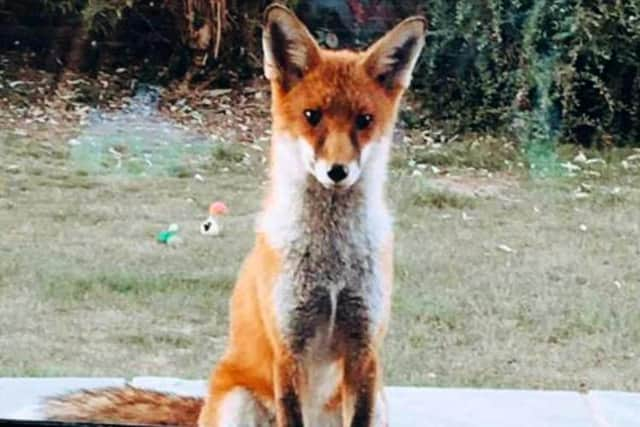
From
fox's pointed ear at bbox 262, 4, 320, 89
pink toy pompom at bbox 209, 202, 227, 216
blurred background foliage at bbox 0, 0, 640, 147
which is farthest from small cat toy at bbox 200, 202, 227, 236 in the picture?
fox's pointed ear at bbox 262, 4, 320, 89

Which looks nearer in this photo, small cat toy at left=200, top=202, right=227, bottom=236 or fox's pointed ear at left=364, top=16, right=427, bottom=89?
fox's pointed ear at left=364, top=16, right=427, bottom=89

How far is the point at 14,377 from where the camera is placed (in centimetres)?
186

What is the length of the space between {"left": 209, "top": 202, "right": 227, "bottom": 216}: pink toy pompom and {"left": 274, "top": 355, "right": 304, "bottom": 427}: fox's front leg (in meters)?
0.27

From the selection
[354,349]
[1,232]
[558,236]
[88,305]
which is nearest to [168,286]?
[88,305]

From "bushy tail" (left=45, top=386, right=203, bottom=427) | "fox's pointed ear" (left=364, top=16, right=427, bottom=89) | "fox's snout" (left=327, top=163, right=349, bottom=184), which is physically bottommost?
"bushy tail" (left=45, top=386, right=203, bottom=427)

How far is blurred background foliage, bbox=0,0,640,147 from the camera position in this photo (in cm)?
172

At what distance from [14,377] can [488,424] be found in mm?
598

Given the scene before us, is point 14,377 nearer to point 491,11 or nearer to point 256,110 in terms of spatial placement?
point 256,110

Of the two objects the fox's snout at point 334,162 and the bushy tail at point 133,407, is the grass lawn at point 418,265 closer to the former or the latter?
the bushy tail at point 133,407

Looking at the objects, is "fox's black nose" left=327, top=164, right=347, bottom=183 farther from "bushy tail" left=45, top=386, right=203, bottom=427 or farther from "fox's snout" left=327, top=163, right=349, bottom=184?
"bushy tail" left=45, top=386, right=203, bottom=427

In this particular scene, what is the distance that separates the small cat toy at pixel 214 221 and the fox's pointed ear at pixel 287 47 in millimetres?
265

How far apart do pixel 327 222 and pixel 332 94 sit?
14 centimetres

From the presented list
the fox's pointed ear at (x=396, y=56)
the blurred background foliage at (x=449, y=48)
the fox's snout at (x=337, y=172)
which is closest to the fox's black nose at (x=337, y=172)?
the fox's snout at (x=337, y=172)

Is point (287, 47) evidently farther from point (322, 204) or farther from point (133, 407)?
point (133, 407)
